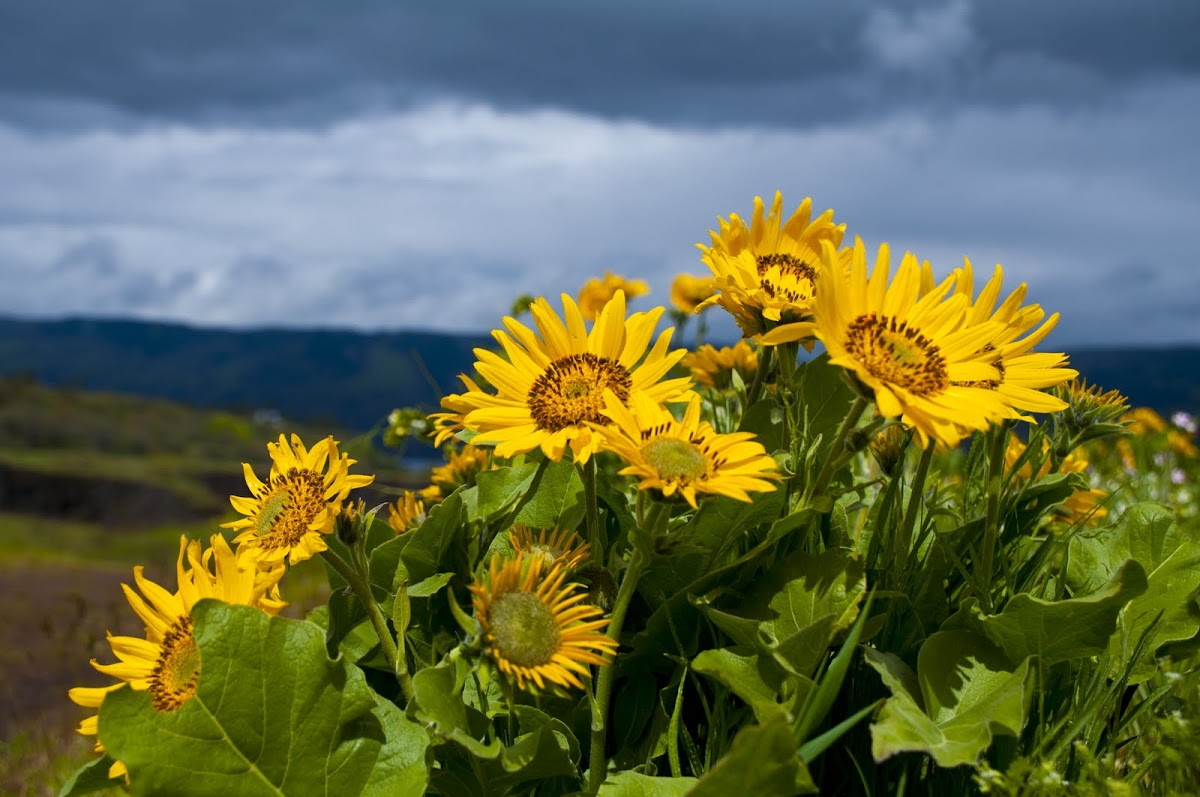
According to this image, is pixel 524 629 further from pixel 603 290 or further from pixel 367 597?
pixel 603 290

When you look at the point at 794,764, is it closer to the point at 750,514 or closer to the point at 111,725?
the point at 750,514

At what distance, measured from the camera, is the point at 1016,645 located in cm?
191

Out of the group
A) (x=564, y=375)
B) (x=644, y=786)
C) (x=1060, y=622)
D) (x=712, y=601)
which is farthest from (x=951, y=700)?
(x=564, y=375)

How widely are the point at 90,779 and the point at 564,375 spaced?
4.14 ft

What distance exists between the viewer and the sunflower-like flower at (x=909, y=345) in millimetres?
1566

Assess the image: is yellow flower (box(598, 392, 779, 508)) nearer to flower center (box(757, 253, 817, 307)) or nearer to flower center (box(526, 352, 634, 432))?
flower center (box(526, 352, 634, 432))

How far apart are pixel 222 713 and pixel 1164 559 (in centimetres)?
206

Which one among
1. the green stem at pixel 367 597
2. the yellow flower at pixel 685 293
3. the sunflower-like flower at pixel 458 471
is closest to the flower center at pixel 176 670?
the green stem at pixel 367 597

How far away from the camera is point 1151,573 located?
→ 227 centimetres

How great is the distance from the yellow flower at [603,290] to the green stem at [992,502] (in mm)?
2787

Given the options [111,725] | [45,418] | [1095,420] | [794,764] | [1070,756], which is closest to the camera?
[794,764]

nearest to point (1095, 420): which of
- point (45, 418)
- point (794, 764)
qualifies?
point (794, 764)

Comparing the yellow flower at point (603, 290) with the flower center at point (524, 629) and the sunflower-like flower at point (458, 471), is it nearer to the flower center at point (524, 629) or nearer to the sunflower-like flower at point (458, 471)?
the sunflower-like flower at point (458, 471)

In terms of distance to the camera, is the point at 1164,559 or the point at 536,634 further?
the point at 1164,559
